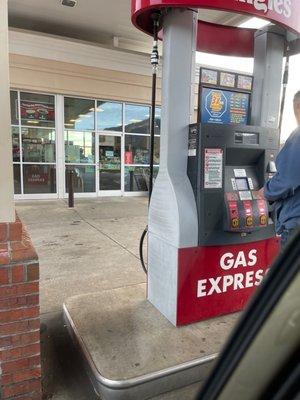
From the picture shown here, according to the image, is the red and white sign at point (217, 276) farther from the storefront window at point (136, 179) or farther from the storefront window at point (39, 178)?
the storefront window at point (136, 179)

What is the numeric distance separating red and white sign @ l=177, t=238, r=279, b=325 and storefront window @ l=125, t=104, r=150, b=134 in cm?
890

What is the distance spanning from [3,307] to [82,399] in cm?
78

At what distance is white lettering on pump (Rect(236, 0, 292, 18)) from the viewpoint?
2.25 metres

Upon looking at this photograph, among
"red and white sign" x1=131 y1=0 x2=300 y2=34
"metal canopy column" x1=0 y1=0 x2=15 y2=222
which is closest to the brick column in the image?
"metal canopy column" x1=0 y1=0 x2=15 y2=222

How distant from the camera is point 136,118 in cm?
1123

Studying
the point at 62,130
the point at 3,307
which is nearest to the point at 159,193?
the point at 3,307

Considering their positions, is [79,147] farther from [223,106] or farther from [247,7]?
[247,7]

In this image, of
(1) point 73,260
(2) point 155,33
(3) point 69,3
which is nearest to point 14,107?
(3) point 69,3

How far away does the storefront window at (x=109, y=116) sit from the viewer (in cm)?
1062

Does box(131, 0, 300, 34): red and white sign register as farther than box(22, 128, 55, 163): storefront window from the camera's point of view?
No

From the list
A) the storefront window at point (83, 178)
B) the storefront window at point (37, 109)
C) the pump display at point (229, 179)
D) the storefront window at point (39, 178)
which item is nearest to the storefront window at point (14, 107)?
the storefront window at point (37, 109)

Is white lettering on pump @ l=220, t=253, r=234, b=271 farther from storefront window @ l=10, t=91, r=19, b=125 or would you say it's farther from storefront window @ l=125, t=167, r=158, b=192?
storefront window @ l=125, t=167, r=158, b=192

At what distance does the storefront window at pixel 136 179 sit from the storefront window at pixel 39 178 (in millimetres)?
2476

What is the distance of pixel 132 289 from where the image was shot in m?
3.22
